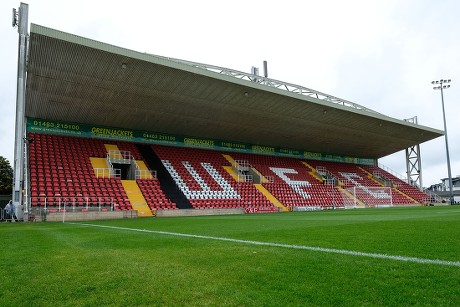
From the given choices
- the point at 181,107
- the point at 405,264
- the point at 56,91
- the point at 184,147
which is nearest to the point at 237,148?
the point at 184,147

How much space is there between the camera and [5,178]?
42875mm

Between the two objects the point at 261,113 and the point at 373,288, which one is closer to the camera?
the point at 373,288

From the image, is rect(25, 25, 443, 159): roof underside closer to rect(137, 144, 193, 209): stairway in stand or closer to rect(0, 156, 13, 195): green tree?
rect(137, 144, 193, 209): stairway in stand

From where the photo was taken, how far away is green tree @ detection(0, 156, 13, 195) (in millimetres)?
41719

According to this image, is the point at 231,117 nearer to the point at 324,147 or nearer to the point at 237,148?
the point at 237,148

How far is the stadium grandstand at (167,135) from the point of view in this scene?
20.0m

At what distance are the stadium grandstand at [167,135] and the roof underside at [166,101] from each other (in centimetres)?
8

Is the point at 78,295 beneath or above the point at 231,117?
beneath

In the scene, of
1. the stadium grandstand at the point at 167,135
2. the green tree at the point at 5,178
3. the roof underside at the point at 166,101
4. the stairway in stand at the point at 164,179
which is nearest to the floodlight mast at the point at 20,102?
the stadium grandstand at the point at 167,135

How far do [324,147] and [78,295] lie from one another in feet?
130

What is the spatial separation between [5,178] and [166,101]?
29.2 metres

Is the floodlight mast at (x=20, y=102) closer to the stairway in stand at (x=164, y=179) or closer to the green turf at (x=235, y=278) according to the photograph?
the stairway in stand at (x=164, y=179)

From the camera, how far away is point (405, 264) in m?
3.80

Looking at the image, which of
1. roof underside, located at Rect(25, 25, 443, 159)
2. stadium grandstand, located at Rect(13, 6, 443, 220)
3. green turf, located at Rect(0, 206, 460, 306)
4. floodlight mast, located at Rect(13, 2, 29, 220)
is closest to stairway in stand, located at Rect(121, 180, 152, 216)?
stadium grandstand, located at Rect(13, 6, 443, 220)
